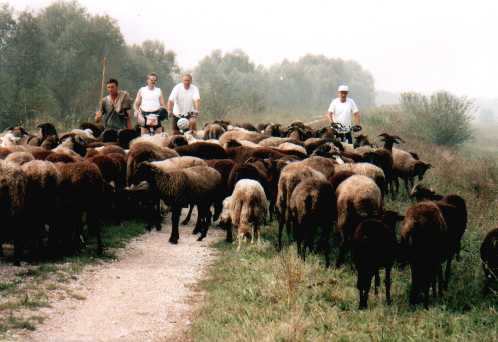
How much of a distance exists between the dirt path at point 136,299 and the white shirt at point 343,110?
784 cm

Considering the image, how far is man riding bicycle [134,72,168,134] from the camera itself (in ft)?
52.2

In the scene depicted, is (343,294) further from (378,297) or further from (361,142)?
(361,142)

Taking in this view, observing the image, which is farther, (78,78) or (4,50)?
(78,78)

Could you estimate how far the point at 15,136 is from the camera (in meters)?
14.4

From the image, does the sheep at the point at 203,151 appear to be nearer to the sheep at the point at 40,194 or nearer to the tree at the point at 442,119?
the sheep at the point at 40,194

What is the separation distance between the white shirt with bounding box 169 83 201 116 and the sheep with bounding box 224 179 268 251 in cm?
753

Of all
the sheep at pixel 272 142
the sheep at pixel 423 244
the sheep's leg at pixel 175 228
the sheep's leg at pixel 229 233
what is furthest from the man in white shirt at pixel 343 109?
the sheep at pixel 423 244

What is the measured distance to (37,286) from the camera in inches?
278

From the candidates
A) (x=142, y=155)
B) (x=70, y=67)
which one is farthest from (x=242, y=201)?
(x=70, y=67)

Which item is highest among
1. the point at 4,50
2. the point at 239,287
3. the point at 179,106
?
the point at 4,50

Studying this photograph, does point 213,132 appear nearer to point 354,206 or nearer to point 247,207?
point 247,207

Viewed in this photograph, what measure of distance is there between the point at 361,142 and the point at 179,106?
18.8 ft

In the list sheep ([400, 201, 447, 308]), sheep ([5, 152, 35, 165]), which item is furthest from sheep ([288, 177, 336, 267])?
sheep ([5, 152, 35, 165])

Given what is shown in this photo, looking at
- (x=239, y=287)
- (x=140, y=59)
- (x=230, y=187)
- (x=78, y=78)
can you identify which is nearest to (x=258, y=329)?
(x=239, y=287)
